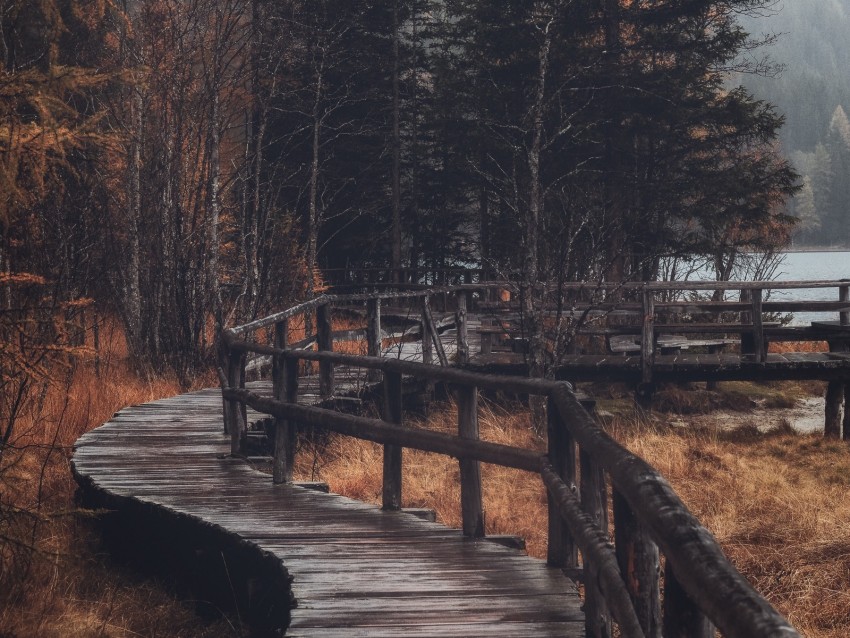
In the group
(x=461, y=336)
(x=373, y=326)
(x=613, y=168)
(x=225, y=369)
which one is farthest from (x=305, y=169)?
(x=225, y=369)

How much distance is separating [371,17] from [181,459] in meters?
22.4

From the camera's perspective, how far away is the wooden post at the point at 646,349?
14258mm

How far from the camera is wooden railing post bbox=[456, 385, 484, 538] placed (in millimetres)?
5891

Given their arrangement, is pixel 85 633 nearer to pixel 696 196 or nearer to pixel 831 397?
pixel 831 397

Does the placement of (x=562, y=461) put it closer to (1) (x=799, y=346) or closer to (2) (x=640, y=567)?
(2) (x=640, y=567)

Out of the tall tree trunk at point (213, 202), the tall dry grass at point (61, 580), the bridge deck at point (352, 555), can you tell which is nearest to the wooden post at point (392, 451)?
the bridge deck at point (352, 555)

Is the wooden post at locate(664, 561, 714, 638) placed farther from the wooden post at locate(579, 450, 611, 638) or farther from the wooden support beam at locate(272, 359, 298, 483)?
the wooden support beam at locate(272, 359, 298, 483)

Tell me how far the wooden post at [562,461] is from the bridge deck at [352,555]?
6.3 inches

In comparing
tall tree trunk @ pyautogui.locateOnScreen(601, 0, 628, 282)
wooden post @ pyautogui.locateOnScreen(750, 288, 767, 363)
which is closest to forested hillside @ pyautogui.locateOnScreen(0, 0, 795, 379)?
tall tree trunk @ pyautogui.locateOnScreen(601, 0, 628, 282)

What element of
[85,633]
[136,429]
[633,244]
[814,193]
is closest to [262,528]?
[85,633]

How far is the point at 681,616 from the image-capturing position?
2.39 metres

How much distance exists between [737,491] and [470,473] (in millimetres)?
5386

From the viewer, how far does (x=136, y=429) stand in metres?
10.2

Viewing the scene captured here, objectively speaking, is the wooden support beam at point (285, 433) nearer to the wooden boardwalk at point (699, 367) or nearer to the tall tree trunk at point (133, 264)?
the wooden boardwalk at point (699, 367)
